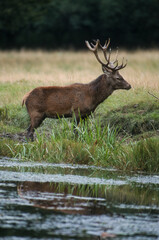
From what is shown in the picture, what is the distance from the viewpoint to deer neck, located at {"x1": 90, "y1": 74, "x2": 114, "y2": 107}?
12.0 m

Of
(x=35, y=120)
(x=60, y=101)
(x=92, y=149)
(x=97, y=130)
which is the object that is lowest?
(x=92, y=149)

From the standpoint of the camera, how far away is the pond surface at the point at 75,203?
5.90 m

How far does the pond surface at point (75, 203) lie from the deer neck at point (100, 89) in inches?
105

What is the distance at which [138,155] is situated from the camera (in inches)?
368

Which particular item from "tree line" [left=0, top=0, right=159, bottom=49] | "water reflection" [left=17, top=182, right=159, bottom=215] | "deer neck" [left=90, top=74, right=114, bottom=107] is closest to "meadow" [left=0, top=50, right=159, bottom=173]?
"deer neck" [left=90, top=74, right=114, bottom=107]

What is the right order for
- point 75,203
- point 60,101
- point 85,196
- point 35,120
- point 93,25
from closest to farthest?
point 75,203, point 85,196, point 60,101, point 35,120, point 93,25

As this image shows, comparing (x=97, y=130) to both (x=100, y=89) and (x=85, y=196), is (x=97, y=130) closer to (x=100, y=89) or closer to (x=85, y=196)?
(x=100, y=89)

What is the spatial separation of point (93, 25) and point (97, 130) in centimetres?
3689

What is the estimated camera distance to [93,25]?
46250 mm

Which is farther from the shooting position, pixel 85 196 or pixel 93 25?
pixel 93 25

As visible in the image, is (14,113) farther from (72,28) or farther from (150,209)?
(72,28)

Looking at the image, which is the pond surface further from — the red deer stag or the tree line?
the tree line

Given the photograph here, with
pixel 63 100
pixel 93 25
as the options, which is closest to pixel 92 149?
pixel 63 100

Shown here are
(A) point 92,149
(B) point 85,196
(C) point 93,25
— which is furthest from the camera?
(C) point 93,25
